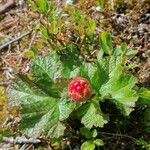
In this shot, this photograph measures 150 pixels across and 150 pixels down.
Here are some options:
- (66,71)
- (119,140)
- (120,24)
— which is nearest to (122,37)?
(120,24)

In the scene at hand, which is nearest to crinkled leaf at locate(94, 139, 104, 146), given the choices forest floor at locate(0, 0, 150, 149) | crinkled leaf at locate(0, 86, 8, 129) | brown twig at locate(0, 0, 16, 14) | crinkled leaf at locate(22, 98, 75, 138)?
crinkled leaf at locate(22, 98, 75, 138)

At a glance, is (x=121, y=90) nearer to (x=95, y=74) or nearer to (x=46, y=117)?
(x=95, y=74)

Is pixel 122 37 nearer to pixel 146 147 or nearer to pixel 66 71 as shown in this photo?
pixel 66 71

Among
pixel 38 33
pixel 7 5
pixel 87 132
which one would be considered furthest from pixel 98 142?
pixel 7 5

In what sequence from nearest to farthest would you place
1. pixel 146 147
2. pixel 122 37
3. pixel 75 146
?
pixel 146 147 < pixel 75 146 < pixel 122 37

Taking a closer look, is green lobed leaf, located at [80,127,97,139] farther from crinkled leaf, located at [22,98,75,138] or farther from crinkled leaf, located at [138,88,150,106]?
crinkled leaf, located at [138,88,150,106]

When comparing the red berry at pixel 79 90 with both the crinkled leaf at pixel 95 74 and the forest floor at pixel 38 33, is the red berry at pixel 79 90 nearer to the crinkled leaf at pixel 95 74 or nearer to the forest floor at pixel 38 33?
the crinkled leaf at pixel 95 74
